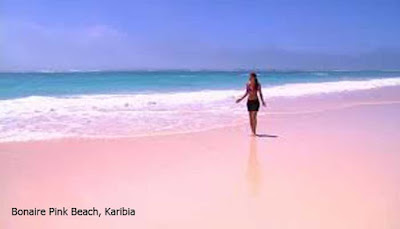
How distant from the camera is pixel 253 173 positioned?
3.39 m

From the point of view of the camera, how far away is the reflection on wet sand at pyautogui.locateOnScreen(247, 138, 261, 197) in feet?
9.89

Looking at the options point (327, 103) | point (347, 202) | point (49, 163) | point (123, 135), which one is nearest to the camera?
point (347, 202)

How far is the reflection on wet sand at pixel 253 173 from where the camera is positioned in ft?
9.89

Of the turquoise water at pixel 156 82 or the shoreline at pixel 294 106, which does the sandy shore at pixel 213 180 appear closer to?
the shoreline at pixel 294 106

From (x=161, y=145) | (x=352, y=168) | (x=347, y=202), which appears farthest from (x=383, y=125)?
(x=347, y=202)

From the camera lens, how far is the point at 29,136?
4.46 metres

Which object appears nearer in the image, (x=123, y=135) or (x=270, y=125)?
(x=123, y=135)

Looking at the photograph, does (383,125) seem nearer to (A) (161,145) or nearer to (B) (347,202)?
(A) (161,145)

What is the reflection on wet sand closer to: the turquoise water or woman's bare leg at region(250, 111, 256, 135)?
woman's bare leg at region(250, 111, 256, 135)

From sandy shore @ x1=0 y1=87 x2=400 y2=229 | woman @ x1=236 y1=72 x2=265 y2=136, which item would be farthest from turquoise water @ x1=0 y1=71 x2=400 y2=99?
sandy shore @ x1=0 y1=87 x2=400 y2=229

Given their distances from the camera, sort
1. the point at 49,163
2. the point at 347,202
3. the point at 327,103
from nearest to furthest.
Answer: the point at 347,202, the point at 49,163, the point at 327,103

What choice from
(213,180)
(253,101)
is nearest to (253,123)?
(253,101)

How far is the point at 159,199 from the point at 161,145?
149 centimetres

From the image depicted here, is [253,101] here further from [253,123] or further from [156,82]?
[156,82]
